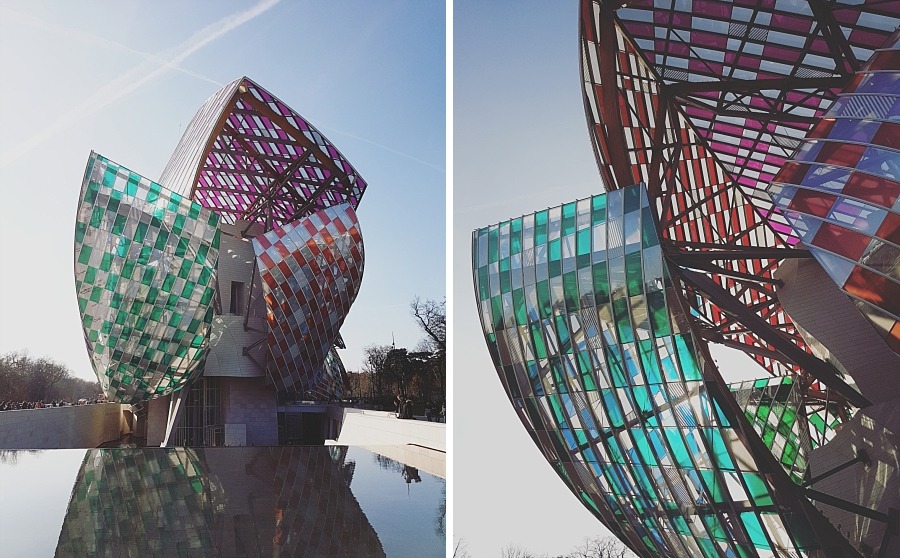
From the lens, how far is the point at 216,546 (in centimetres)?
641

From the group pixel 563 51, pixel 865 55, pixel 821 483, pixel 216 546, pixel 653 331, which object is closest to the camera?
pixel 216 546

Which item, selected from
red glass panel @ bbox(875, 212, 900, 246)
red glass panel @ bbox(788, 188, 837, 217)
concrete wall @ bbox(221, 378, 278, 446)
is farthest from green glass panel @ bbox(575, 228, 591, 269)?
concrete wall @ bbox(221, 378, 278, 446)

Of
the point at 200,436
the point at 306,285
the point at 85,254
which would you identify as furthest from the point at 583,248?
the point at 200,436

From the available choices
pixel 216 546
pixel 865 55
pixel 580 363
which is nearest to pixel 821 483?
pixel 580 363

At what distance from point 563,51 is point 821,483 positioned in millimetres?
22725

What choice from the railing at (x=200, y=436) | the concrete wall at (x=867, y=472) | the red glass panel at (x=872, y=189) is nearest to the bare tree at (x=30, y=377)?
the railing at (x=200, y=436)

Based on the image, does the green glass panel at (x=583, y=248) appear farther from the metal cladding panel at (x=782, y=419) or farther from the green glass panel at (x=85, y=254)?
the green glass panel at (x=85, y=254)

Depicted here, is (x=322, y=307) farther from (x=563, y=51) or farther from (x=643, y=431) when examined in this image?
(x=643, y=431)

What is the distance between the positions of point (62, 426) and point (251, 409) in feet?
26.5

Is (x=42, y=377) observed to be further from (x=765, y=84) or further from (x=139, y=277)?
(x=765, y=84)

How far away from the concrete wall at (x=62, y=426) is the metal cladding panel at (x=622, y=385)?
56.5ft

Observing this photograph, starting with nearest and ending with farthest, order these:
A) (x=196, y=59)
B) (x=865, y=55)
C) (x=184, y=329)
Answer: (x=865, y=55), (x=184, y=329), (x=196, y=59)

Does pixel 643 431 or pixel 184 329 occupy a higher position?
pixel 184 329

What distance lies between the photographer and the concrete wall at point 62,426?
24219 mm
